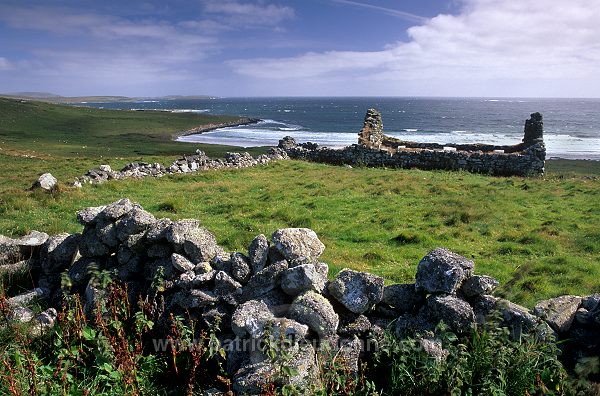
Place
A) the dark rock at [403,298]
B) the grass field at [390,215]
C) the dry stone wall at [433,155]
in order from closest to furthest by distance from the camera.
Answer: the dark rock at [403,298], the grass field at [390,215], the dry stone wall at [433,155]

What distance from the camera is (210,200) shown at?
18.4 meters

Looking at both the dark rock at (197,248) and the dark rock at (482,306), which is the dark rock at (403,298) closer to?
the dark rock at (482,306)

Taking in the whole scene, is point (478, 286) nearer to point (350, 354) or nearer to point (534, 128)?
point (350, 354)

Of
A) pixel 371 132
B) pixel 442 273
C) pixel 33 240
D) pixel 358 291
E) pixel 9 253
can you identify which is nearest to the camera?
pixel 442 273

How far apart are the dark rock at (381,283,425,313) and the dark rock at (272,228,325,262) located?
1299mm

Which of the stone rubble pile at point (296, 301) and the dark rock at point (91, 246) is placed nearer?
the stone rubble pile at point (296, 301)

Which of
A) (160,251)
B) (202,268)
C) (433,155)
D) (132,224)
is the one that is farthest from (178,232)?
(433,155)

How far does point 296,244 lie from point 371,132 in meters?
31.8

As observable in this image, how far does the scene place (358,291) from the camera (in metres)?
6.45

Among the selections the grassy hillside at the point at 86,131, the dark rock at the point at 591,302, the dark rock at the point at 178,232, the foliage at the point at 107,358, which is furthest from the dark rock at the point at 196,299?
the grassy hillside at the point at 86,131

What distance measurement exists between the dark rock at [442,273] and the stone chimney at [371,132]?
28.9 meters

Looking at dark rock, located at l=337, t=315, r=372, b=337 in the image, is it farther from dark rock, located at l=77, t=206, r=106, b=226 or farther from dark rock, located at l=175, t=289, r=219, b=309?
dark rock, located at l=77, t=206, r=106, b=226

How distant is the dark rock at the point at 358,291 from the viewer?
641 centimetres

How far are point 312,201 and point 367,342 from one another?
11848 mm
